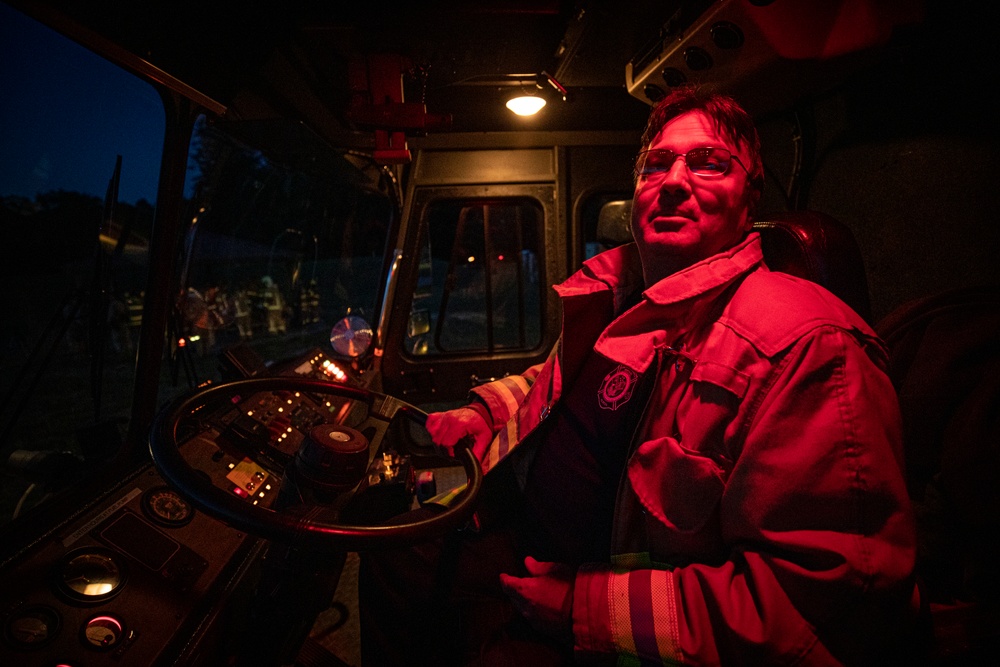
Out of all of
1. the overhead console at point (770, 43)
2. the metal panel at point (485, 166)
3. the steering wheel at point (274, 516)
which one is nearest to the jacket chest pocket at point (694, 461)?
the steering wheel at point (274, 516)

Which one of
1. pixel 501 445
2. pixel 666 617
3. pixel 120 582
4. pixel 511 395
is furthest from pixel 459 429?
pixel 120 582

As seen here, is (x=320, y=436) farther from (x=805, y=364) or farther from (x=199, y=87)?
(x=199, y=87)

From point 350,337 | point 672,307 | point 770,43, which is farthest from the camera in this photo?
point 350,337

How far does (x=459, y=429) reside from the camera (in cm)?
153

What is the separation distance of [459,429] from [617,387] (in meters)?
0.57

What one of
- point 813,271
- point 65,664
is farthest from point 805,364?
point 65,664

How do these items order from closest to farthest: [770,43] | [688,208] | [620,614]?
[620,614]
[688,208]
[770,43]

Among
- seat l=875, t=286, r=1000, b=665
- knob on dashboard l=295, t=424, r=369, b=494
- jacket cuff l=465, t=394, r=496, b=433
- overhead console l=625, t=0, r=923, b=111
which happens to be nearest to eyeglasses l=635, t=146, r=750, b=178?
Result: seat l=875, t=286, r=1000, b=665

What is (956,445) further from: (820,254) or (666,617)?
(666,617)

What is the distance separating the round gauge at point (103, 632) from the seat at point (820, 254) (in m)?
1.98

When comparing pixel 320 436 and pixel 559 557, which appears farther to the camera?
pixel 559 557

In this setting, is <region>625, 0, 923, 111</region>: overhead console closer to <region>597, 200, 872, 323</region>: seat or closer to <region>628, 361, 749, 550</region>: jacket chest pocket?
<region>597, 200, 872, 323</region>: seat

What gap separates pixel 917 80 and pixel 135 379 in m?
3.26

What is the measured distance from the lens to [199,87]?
60.4 inches
